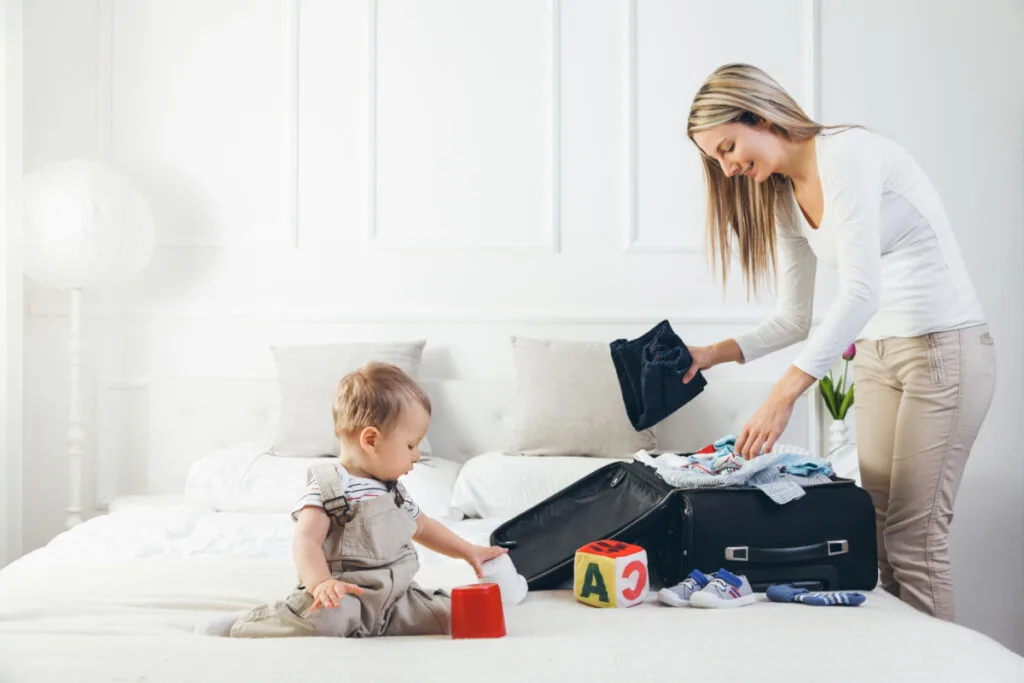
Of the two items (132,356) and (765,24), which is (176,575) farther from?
(765,24)

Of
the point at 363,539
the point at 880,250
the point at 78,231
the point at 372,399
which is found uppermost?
the point at 78,231

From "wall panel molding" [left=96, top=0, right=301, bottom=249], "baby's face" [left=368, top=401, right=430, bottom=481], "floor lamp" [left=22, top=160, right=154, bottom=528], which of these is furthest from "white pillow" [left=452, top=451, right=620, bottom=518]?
"floor lamp" [left=22, top=160, right=154, bottom=528]

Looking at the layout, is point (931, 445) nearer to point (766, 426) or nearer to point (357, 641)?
point (766, 426)

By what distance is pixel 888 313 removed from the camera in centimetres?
183

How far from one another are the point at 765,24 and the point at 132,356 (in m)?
2.50

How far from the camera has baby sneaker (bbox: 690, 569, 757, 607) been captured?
4.93 feet

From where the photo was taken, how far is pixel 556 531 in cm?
189

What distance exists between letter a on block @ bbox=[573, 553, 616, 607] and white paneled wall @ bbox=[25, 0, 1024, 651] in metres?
1.64

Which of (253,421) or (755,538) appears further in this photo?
(253,421)

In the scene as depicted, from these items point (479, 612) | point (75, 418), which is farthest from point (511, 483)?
point (75, 418)

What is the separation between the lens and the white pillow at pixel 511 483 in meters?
2.47

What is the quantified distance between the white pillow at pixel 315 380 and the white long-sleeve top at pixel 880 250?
147cm

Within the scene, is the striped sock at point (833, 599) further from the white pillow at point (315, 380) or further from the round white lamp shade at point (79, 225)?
the round white lamp shade at point (79, 225)

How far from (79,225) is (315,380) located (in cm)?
88
